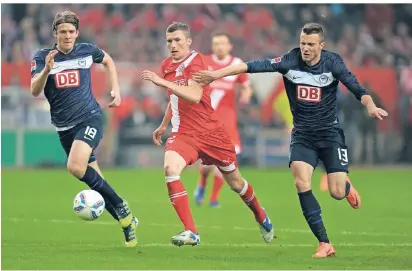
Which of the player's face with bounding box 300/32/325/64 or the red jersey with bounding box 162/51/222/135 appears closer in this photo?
the player's face with bounding box 300/32/325/64

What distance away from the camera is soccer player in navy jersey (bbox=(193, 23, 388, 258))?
33.1 feet

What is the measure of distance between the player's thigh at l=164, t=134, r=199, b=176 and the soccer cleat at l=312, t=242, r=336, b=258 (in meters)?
1.64

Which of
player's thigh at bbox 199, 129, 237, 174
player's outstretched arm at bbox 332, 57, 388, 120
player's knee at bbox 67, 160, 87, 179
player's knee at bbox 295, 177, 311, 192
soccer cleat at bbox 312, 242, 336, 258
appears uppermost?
player's outstretched arm at bbox 332, 57, 388, 120

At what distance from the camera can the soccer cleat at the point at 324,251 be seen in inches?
393

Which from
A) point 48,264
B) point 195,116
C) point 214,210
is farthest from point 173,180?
point 214,210

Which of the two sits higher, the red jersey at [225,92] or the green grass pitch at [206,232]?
the red jersey at [225,92]

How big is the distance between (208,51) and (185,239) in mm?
18076

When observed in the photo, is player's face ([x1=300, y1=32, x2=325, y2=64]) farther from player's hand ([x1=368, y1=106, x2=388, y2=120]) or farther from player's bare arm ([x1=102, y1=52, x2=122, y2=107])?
player's bare arm ([x1=102, y1=52, x2=122, y2=107])

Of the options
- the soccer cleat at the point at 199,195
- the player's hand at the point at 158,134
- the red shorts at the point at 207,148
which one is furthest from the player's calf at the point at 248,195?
the soccer cleat at the point at 199,195

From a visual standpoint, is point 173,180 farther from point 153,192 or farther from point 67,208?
point 153,192

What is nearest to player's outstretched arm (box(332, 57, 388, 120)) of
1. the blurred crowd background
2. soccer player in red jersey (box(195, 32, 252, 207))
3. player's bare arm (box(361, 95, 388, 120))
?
player's bare arm (box(361, 95, 388, 120))

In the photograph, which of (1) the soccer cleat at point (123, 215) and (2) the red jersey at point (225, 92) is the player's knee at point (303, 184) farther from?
(2) the red jersey at point (225, 92)

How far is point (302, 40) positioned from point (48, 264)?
11.2 ft

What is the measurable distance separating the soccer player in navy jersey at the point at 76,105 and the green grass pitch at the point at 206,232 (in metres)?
0.55
